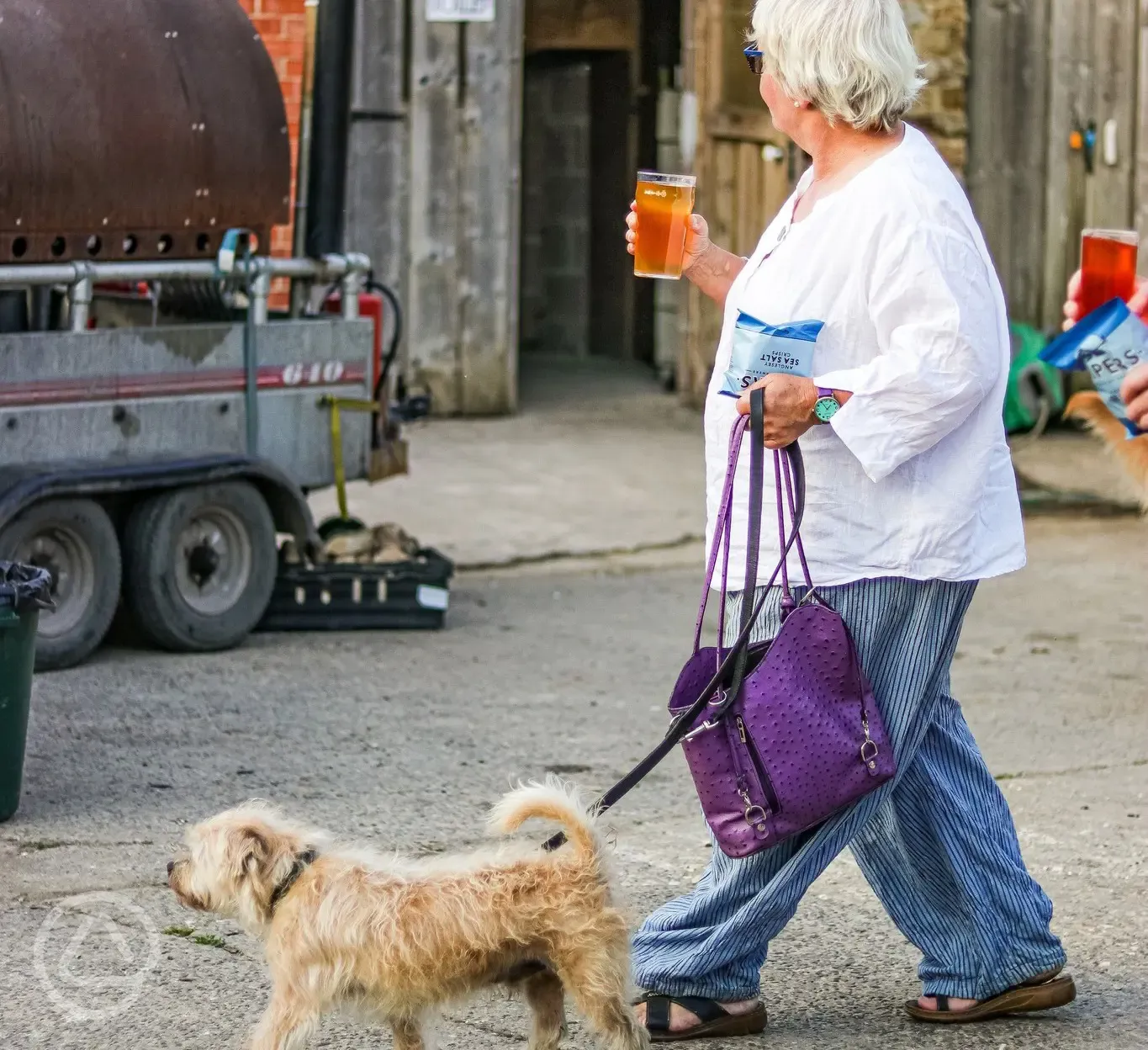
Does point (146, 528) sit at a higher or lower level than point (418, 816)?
higher

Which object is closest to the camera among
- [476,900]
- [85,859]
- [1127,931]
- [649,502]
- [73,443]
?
[476,900]

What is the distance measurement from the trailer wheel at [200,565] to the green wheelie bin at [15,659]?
200cm

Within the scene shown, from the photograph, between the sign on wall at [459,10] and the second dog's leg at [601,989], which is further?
the sign on wall at [459,10]

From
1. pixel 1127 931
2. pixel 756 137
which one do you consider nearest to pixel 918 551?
pixel 1127 931

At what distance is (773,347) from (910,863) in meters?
1.15

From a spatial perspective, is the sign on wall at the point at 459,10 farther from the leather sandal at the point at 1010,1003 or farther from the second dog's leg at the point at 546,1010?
the second dog's leg at the point at 546,1010

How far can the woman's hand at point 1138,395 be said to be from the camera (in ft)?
13.0

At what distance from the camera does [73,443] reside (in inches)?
277

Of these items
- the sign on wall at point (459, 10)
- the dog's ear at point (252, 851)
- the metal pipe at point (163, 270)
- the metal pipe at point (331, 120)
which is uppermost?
the sign on wall at point (459, 10)

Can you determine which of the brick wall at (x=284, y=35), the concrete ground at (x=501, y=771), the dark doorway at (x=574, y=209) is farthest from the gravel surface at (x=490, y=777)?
the dark doorway at (x=574, y=209)

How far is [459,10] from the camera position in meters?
12.3

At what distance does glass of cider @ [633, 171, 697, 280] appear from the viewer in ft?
12.6

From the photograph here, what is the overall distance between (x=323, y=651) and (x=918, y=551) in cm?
415

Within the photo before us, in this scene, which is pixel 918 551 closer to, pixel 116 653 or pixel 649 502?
pixel 116 653
